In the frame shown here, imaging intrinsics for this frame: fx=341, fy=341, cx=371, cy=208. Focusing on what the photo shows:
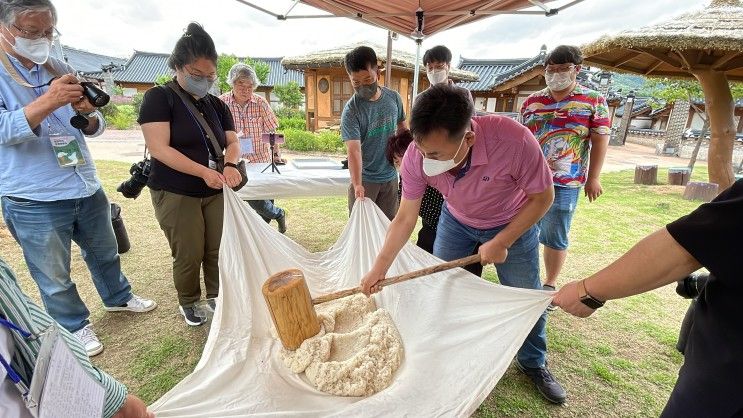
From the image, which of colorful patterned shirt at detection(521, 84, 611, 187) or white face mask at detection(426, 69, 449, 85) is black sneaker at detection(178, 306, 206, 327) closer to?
white face mask at detection(426, 69, 449, 85)

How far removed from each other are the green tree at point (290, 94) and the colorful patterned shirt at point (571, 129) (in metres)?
13.6

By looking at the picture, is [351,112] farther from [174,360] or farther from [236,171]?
[174,360]

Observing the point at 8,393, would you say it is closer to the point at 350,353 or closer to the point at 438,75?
the point at 350,353

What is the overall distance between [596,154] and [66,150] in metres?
2.87

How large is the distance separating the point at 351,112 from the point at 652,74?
2.83 m

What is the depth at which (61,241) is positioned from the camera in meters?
1.59

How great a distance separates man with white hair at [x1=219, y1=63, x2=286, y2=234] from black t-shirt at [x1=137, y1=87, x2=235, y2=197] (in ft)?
3.65

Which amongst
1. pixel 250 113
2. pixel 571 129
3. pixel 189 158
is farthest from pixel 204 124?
pixel 571 129

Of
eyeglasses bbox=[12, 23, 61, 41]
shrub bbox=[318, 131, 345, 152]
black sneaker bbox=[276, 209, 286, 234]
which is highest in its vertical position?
eyeglasses bbox=[12, 23, 61, 41]

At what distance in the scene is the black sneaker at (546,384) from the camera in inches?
59.2

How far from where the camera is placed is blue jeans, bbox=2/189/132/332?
4.96 ft

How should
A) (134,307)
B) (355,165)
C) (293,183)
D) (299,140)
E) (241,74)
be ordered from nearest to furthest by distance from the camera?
(134,307) < (355,165) < (293,183) < (241,74) < (299,140)

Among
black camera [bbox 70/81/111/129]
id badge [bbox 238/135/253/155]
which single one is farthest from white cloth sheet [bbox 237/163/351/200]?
black camera [bbox 70/81/111/129]

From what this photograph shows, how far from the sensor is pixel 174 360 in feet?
5.69
